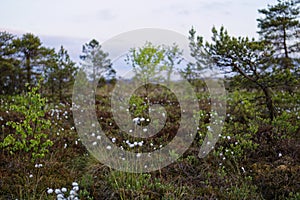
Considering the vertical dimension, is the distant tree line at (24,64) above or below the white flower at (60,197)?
above

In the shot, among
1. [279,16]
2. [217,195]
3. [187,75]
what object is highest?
[279,16]

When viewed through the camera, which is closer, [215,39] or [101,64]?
[215,39]

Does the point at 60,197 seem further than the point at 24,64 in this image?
No

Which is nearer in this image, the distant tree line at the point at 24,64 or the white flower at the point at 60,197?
the white flower at the point at 60,197

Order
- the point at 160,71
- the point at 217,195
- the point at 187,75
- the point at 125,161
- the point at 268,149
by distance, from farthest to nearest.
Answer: the point at 187,75 → the point at 160,71 → the point at 268,149 → the point at 125,161 → the point at 217,195

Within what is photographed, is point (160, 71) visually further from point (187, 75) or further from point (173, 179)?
point (173, 179)

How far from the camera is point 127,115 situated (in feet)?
27.3

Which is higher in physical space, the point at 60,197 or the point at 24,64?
the point at 24,64

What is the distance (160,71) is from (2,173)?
289 inches

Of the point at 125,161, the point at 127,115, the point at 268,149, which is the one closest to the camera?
the point at 125,161

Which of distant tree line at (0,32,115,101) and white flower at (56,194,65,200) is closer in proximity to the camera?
white flower at (56,194,65,200)

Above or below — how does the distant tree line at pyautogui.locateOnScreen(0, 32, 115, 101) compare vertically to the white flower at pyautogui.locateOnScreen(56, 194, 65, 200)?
above

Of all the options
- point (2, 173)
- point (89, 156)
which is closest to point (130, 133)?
point (89, 156)

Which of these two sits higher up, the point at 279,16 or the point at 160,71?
the point at 279,16
